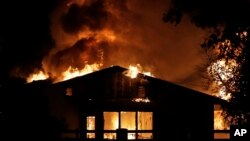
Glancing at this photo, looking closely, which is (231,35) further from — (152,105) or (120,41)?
(120,41)

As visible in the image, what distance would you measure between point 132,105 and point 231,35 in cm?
864

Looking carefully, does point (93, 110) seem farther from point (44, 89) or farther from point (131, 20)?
point (131, 20)

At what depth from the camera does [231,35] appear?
73.7ft

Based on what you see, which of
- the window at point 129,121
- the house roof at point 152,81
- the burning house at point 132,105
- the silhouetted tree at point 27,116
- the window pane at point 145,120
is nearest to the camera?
the silhouetted tree at point 27,116

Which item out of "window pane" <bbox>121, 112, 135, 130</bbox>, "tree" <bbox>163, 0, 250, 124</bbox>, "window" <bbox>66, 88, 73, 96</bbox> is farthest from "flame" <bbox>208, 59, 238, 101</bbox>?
"window" <bbox>66, 88, 73, 96</bbox>

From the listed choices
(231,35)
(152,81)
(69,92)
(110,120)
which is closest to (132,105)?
(110,120)

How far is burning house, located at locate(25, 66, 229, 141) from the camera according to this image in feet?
95.0

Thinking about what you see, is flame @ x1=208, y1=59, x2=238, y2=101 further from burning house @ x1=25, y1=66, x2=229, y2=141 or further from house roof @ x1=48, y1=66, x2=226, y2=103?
burning house @ x1=25, y1=66, x2=229, y2=141

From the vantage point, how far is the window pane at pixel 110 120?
29672 millimetres

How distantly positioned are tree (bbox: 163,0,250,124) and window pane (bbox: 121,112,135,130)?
22.3ft

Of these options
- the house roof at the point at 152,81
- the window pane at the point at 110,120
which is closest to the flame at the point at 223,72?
the house roof at the point at 152,81

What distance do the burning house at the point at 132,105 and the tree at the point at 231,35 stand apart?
4953 millimetres

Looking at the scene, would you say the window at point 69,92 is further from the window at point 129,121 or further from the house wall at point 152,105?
the window at point 129,121

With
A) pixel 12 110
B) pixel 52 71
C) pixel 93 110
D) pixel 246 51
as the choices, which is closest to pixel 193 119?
pixel 93 110
